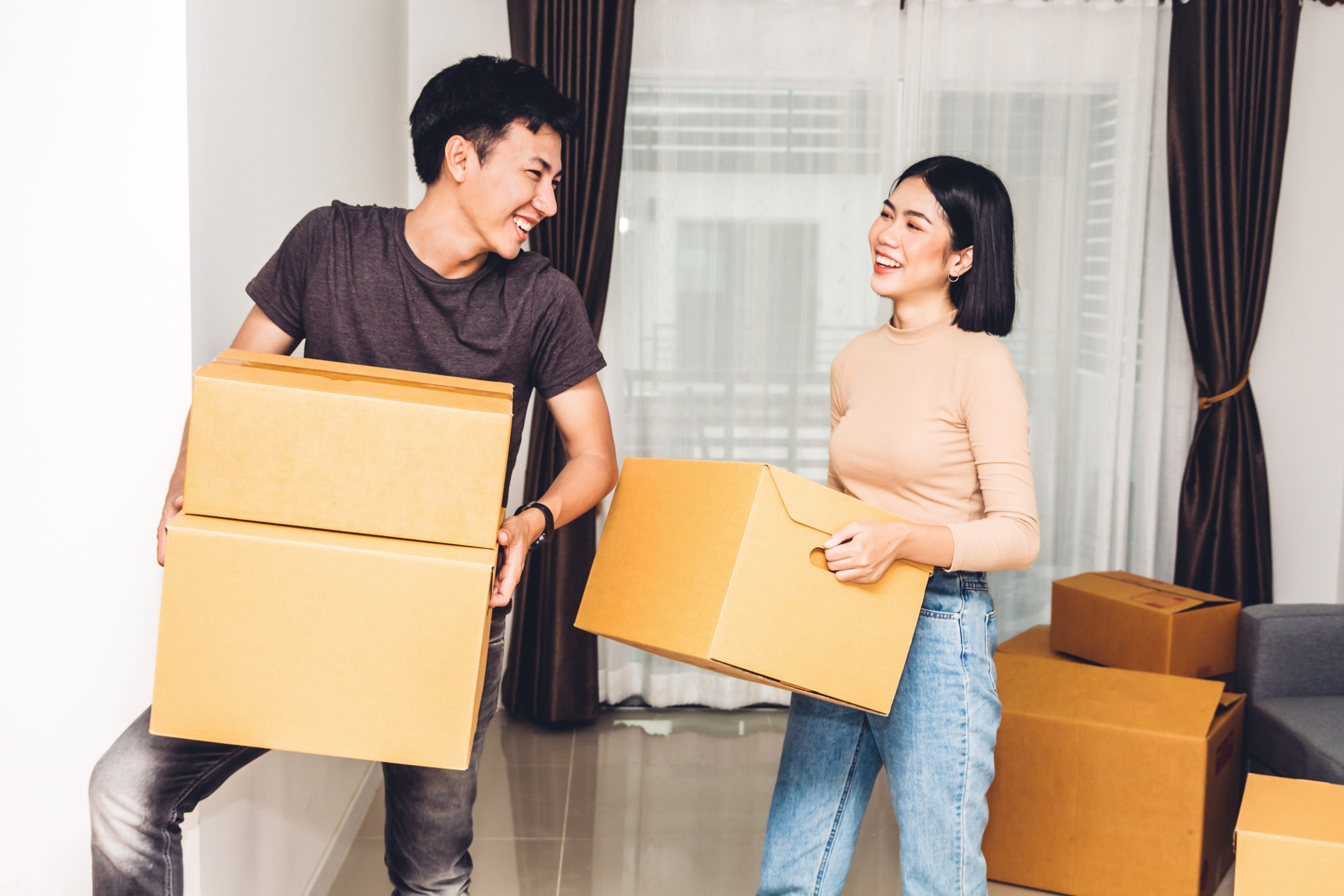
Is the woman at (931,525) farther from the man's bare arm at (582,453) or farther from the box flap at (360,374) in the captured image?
the box flap at (360,374)

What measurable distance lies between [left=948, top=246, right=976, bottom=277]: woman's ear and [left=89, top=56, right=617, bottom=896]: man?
546 mm

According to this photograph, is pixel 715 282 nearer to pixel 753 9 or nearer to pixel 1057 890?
pixel 753 9

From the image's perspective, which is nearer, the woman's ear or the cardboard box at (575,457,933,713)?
the cardboard box at (575,457,933,713)

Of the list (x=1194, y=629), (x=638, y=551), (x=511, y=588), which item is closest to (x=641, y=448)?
(x=1194, y=629)

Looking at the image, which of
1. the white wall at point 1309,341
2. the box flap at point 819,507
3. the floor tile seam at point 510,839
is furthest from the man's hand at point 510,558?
the white wall at point 1309,341

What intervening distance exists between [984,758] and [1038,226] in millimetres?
2130

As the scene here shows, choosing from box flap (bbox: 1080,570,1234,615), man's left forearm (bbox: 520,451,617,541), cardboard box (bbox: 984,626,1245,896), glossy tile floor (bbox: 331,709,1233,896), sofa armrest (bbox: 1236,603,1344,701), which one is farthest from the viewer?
box flap (bbox: 1080,570,1234,615)

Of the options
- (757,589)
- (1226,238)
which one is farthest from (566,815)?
(1226,238)

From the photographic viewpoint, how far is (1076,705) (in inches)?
80.9

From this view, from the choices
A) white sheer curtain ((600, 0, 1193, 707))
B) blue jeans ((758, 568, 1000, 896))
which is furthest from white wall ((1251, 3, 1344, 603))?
blue jeans ((758, 568, 1000, 896))

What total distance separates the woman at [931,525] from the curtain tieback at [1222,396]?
1925mm

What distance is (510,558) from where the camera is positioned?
1.09 metres

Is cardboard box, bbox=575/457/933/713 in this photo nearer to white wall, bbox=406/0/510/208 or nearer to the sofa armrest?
the sofa armrest

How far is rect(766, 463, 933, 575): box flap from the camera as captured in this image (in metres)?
1.18
